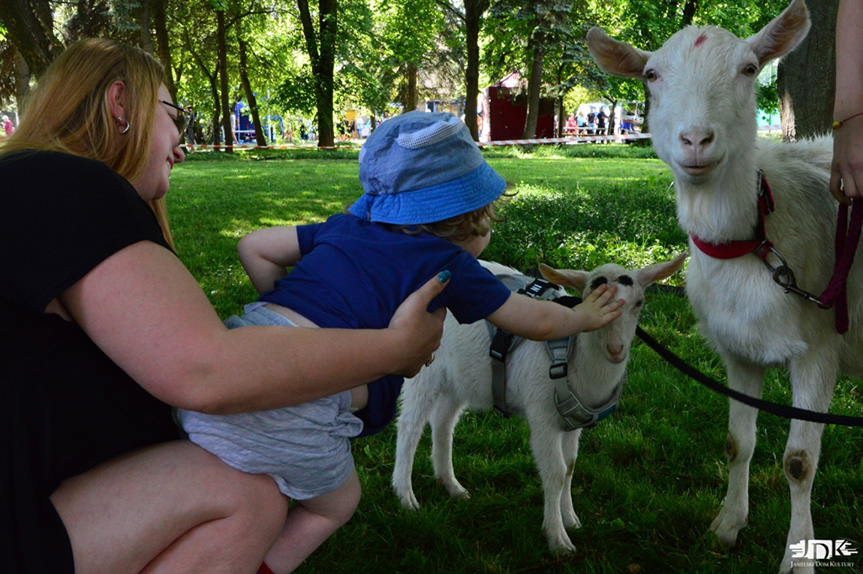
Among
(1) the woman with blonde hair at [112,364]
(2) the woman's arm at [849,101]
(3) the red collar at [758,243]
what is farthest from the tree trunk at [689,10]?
(1) the woman with blonde hair at [112,364]

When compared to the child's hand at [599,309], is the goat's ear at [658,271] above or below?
above

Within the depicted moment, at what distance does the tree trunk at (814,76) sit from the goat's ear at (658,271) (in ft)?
12.7

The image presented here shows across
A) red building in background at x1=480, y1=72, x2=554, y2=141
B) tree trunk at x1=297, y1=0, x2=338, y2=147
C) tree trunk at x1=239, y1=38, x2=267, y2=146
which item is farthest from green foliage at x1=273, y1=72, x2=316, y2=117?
red building in background at x1=480, y1=72, x2=554, y2=141

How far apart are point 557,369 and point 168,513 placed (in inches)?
68.0

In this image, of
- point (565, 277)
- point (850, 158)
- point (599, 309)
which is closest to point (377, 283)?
point (599, 309)

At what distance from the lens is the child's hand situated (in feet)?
7.60

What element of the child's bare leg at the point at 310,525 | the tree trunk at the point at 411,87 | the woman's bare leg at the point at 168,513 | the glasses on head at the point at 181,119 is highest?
the tree trunk at the point at 411,87

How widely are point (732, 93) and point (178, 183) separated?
14268 millimetres

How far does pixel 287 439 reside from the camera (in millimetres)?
1695

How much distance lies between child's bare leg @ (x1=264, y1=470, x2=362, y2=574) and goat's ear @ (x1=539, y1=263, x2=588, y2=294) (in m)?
1.11

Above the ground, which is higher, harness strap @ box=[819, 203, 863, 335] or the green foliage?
the green foliage

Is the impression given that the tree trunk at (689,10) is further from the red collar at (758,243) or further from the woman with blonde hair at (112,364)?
the woman with blonde hair at (112,364)

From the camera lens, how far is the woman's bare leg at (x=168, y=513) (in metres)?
1.47

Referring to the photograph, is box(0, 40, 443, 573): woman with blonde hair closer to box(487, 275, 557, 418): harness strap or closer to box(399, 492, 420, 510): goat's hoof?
box(487, 275, 557, 418): harness strap
